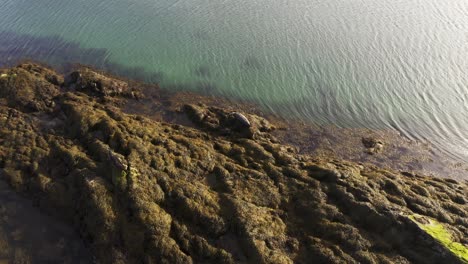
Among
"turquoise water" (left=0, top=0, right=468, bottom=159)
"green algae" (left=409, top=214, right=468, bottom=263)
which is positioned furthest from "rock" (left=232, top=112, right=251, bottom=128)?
"green algae" (left=409, top=214, right=468, bottom=263)

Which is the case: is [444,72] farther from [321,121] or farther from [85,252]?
[85,252]

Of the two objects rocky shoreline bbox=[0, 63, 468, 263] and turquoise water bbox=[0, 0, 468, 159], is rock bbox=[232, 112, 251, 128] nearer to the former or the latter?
rocky shoreline bbox=[0, 63, 468, 263]

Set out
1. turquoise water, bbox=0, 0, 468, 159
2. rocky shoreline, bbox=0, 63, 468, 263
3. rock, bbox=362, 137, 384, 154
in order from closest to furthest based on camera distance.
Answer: rocky shoreline, bbox=0, 63, 468, 263 → rock, bbox=362, 137, 384, 154 → turquoise water, bbox=0, 0, 468, 159

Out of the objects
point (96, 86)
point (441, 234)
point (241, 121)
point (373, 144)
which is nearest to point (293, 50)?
point (373, 144)

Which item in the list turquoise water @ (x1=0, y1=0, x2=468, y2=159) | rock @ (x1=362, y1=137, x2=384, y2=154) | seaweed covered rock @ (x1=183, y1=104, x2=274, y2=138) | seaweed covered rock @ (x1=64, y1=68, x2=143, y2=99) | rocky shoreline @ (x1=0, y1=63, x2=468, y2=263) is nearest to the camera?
rocky shoreline @ (x1=0, y1=63, x2=468, y2=263)

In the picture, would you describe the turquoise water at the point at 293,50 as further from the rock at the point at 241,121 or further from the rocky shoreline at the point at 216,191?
the rocky shoreline at the point at 216,191

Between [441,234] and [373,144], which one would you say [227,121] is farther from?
[441,234]

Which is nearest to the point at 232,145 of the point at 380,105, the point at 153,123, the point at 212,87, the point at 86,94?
the point at 153,123
